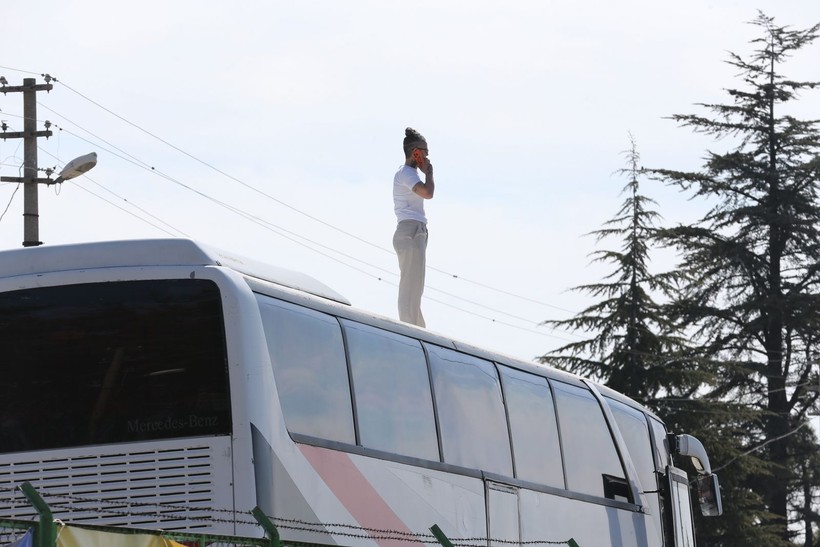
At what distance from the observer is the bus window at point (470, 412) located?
10758 millimetres

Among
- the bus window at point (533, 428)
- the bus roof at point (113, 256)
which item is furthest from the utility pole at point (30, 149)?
the bus roof at point (113, 256)

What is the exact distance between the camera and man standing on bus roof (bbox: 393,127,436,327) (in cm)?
1289

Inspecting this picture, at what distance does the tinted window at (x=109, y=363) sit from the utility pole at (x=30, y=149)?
18732 mm

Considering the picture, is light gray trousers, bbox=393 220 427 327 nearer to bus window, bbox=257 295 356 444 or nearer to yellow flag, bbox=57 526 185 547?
bus window, bbox=257 295 356 444

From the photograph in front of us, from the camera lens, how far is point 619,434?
14.5 meters

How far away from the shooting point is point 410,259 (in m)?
13.0

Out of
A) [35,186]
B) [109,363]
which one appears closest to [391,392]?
[109,363]

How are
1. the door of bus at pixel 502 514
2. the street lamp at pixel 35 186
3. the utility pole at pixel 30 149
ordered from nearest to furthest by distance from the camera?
the door of bus at pixel 502 514
the street lamp at pixel 35 186
the utility pole at pixel 30 149

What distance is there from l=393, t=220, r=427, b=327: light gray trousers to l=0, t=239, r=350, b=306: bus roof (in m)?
4.31

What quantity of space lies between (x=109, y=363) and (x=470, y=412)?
11.6 feet

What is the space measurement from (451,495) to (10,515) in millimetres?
3433

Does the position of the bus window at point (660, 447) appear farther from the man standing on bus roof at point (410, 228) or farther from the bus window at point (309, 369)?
the bus window at point (309, 369)

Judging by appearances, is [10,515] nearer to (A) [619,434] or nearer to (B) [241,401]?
(B) [241,401]

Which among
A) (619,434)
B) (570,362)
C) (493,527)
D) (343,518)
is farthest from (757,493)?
(343,518)
